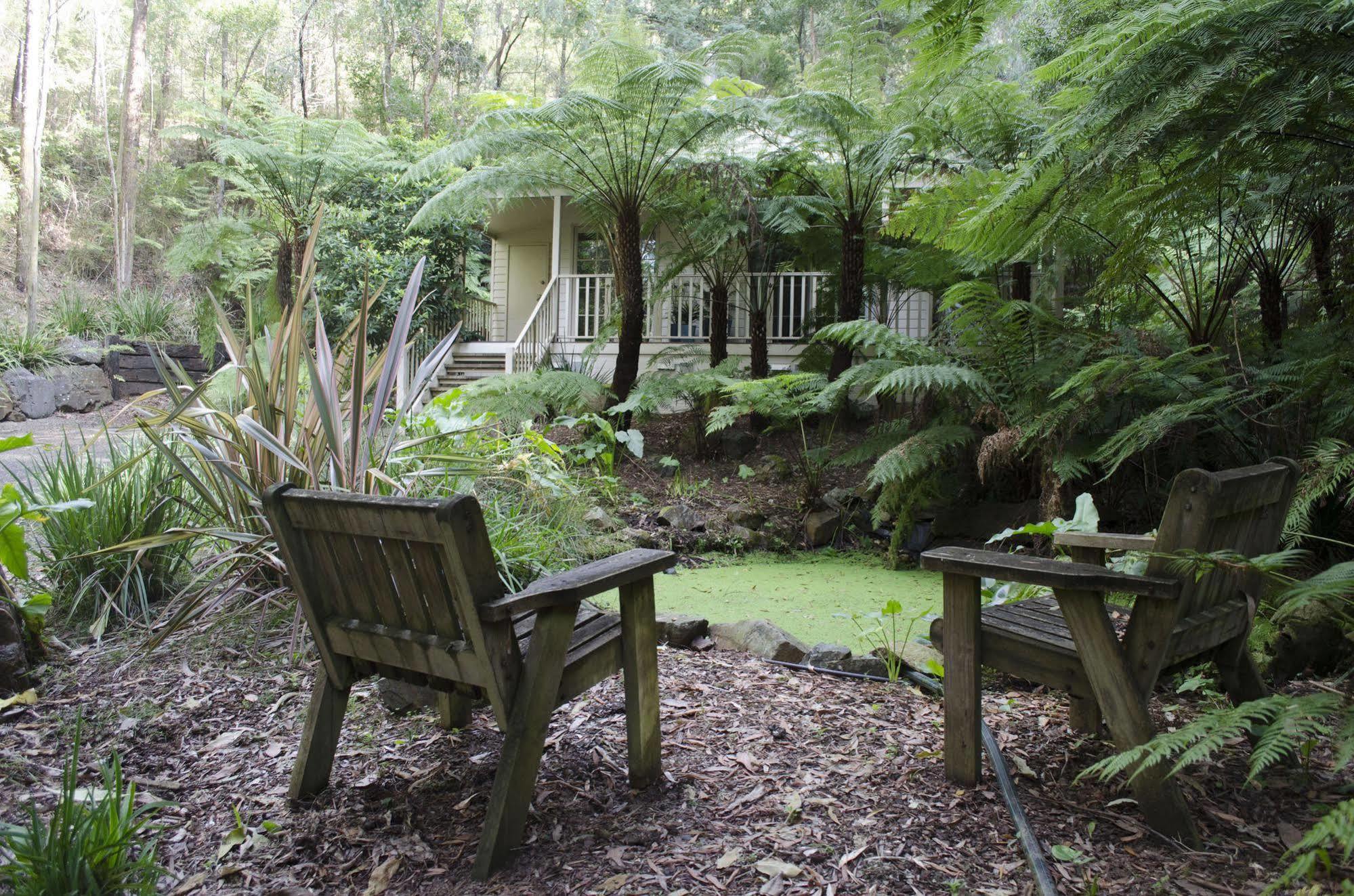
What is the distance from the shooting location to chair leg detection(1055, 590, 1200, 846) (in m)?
1.72

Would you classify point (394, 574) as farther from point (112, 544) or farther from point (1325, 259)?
point (1325, 259)

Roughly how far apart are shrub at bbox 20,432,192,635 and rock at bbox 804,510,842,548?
13.7 feet

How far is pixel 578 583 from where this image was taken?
1.71m

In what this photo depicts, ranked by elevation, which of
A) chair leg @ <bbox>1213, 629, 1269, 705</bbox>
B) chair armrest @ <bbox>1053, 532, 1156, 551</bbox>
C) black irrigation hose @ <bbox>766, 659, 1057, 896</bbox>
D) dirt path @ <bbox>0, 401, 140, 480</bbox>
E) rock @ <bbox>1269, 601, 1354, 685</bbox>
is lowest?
black irrigation hose @ <bbox>766, 659, 1057, 896</bbox>

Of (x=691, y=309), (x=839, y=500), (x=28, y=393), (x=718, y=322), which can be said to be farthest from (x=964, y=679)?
(x=28, y=393)

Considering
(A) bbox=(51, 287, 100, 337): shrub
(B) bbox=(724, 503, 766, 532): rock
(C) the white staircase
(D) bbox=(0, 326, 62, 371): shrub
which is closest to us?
(B) bbox=(724, 503, 766, 532): rock

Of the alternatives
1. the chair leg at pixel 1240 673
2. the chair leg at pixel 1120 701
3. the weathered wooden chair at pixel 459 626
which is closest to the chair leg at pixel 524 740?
the weathered wooden chair at pixel 459 626

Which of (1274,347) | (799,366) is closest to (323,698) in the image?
(1274,347)

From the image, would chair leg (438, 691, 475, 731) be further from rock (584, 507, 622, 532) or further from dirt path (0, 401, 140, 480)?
dirt path (0, 401, 140, 480)

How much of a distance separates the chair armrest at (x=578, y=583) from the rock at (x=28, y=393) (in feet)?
35.0

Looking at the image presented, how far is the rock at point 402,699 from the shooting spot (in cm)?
241

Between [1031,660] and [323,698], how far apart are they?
5.63ft

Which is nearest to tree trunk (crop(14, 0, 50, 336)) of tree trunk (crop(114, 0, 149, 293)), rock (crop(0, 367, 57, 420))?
rock (crop(0, 367, 57, 420))

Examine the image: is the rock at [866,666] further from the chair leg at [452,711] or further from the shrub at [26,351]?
the shrub at [26,351]
